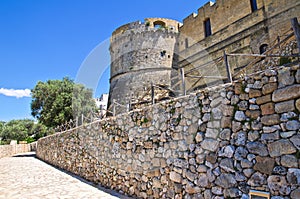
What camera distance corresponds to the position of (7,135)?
3544cm

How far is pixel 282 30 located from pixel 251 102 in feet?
28.2

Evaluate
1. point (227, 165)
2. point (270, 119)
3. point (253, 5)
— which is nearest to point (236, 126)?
point (270, 119)

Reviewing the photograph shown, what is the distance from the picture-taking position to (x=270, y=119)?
2.89m

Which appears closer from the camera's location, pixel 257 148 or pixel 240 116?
pixel 257 148

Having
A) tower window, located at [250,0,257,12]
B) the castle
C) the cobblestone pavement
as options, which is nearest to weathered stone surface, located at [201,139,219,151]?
the castle

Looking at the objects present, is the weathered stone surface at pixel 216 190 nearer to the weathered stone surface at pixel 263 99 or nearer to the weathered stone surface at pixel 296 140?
the weathered stone surface at pixel 296 140

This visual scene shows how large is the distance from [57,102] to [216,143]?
58.8 feet

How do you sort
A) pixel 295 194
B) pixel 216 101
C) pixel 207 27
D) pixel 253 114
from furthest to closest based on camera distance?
pixel 207 27 < pixel 216 101 < pixel 253 114 < pixel 295 194

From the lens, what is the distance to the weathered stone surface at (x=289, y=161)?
260cm

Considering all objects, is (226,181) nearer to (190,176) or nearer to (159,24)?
(190,176)

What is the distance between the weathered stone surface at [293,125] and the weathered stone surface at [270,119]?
136 mm

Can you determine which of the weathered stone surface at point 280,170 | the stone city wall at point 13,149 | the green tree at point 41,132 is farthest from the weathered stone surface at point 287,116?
the stone city wall at point 13,149

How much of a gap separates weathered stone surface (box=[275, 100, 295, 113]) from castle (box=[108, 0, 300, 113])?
302 centimetres

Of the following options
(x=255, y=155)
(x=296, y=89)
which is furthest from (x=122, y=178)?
(x=296, y=89)
